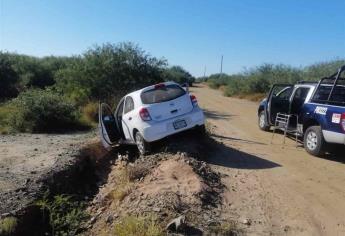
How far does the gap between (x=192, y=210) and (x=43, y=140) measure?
8738 mm

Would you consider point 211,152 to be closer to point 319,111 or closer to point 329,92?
point 319,111

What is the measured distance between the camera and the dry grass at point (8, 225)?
6.93 meters

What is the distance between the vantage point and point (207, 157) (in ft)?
35.7

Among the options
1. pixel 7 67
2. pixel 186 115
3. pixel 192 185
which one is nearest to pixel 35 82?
pixel 7 67

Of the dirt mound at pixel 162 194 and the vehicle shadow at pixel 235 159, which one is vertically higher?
the dirt mound at pixel 162 194

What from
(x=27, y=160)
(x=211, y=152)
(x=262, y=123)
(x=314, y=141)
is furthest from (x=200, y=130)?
(x=262, y=123)

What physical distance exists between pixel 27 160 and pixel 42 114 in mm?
5534

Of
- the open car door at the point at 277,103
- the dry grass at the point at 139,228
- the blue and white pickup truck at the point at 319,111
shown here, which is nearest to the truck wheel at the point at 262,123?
the open car door at the point at 277,103

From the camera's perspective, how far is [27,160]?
11172mm

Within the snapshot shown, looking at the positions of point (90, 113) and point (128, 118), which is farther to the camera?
point (90, 113)

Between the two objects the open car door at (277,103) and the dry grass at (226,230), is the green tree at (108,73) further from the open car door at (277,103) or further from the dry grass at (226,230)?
the dry grass at (226,230)

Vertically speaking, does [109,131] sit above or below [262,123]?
above

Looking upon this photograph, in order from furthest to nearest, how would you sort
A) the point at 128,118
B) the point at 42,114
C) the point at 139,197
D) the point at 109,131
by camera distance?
the point at 42,114 < the point at 109,131 < the point at 128,118 < the point at 139,197

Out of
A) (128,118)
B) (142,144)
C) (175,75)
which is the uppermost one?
(128,118)
